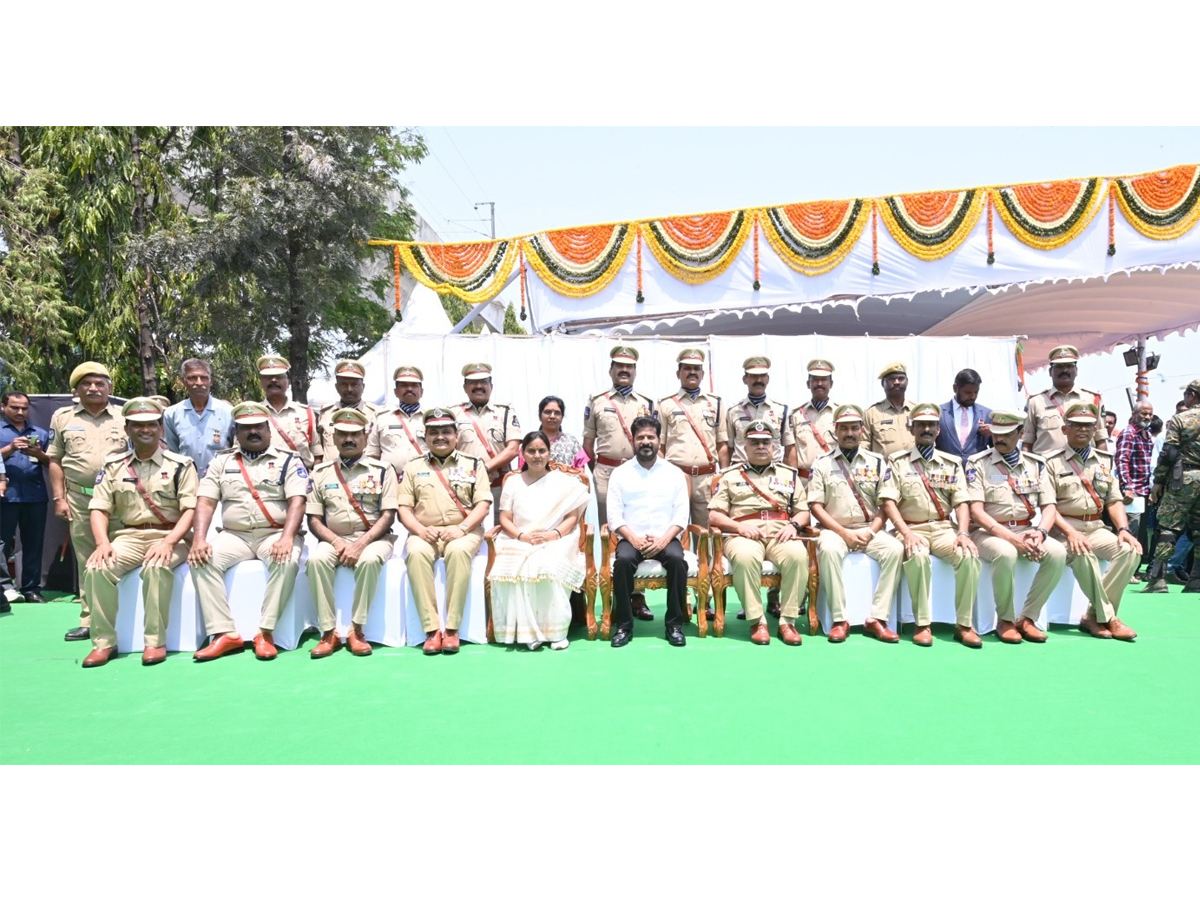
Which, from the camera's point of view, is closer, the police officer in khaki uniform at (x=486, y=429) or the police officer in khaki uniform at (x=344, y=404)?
the police officer in khaki uniform at (x=344, y=404)

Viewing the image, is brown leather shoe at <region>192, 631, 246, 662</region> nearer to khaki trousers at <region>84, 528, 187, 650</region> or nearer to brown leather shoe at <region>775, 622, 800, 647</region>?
khaki trousers at <region>84, 528, 187, 650</region>

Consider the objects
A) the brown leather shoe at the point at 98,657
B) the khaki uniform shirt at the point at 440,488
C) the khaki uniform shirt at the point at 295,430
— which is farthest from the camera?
the khaki uniform shirt at the point at 295,430

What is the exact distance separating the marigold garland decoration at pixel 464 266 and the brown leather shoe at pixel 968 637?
23.9 feet

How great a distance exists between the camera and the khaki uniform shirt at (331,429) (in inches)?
199

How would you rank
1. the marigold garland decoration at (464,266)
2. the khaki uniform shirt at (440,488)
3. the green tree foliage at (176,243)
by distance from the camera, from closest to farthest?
the khaki uniform shirt at (440,488)
the marigold garland decoration at (464,266)
the green tree foliage at (176,243)

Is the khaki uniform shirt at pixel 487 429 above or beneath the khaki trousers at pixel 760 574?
above

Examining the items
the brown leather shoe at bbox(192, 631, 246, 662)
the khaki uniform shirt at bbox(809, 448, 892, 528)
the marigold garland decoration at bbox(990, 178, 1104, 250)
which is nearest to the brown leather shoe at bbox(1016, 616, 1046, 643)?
the khaki uniform shirt at bbox(809, 448, 892, 528)

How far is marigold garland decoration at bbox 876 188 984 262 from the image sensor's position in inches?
384

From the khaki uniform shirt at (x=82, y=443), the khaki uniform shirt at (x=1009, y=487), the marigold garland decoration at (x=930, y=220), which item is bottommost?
the khaki uniform shirt at (x=1009, y=487)

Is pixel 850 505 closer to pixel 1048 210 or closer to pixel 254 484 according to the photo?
pixel 254 484

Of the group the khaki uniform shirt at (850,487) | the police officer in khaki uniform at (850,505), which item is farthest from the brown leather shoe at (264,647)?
the khaki uniform shirt at (850,487)

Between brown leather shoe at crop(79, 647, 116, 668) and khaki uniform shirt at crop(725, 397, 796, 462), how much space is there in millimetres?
3830

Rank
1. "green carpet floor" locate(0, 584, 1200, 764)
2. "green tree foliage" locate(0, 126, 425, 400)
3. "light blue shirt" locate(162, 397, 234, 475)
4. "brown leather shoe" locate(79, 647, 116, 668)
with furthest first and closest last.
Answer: "green tree foliage" locate(0, 126, 425, 400), "light blue shirt" locate(162, 397, 234, 475), "brown leather shoe" locate(79, 647, 116, 668), "green carpet floor" locate(0, 584, 1200, 764)

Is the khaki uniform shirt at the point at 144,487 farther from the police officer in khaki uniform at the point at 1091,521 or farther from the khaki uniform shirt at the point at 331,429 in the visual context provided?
the police officer in khaki uniform at the point at 1091,521
